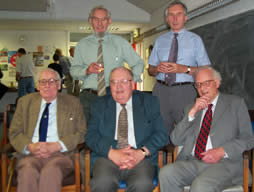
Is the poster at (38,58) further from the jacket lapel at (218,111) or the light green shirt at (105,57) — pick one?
the jacket lapel at (218,111)

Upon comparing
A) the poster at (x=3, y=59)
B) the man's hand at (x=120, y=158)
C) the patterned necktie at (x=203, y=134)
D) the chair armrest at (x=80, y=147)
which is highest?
the poster at (x=3, y=59)

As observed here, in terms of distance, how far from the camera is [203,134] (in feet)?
7.05

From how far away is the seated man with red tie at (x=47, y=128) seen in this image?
2250mm

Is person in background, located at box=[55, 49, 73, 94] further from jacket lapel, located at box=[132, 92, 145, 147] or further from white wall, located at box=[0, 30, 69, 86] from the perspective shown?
jacket lapel, located at box=[132, 92, 145, 147]

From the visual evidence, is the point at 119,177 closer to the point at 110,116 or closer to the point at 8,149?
the point at 110,116

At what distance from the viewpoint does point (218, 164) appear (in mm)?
2055

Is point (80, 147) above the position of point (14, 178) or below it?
above

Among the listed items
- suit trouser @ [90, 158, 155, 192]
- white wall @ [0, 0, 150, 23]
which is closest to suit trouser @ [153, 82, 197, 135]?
suit trouser @ [90, 158, 155, 192]

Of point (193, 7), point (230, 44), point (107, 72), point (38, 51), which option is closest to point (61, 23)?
point (38, 51)

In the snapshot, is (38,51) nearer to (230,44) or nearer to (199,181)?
(230,44)

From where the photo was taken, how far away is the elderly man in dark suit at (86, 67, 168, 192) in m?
2.08

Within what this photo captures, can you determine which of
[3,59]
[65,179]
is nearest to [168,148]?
[65,179]

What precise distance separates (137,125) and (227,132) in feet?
2.31

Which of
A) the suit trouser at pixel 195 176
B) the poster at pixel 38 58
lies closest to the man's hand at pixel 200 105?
the suit trouser at pixel 195 176
